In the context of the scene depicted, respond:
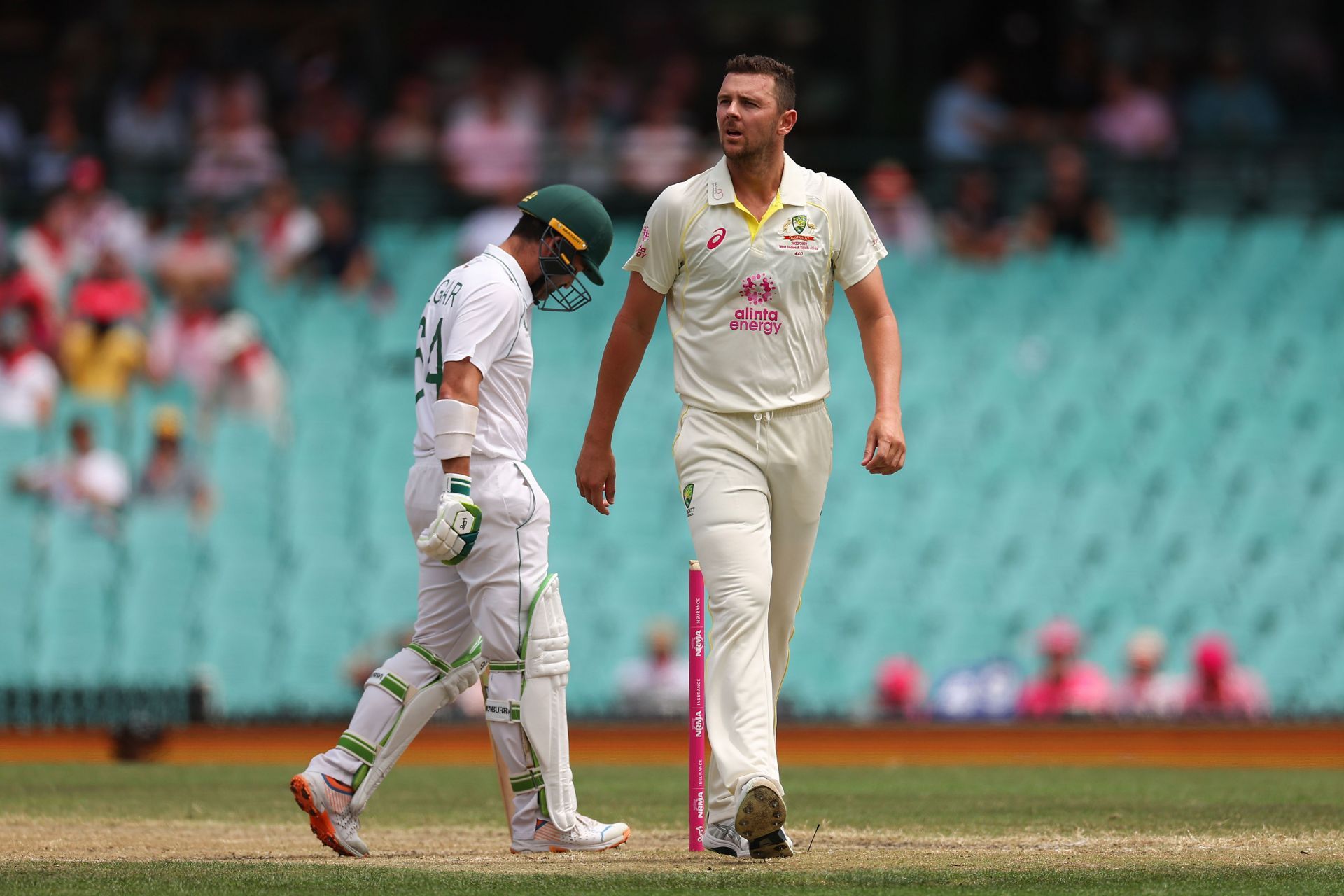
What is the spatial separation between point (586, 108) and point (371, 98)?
102 inches

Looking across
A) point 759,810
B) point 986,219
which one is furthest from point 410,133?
point 759,810

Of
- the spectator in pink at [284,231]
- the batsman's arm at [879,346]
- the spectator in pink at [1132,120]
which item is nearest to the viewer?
the batsman's arm at [879,346]

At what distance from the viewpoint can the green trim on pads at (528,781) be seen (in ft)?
21.7

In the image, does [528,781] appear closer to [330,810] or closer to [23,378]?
[330,810]

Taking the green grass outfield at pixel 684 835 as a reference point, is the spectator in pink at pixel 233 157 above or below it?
above

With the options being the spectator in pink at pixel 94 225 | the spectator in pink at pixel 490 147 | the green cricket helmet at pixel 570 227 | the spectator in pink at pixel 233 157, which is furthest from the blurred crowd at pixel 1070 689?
the spectator in pink at pixel 94 225

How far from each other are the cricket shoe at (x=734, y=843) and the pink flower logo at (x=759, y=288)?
165 cm

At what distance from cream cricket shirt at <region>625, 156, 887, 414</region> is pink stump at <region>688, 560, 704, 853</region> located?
0.59 m

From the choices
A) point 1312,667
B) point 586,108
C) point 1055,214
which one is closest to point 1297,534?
point 1312,667

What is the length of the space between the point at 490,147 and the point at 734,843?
1127 centimetres

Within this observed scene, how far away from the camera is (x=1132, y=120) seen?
56.1 feet

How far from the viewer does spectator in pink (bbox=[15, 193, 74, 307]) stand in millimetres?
16203

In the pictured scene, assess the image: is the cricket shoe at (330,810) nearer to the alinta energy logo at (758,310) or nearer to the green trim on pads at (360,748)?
the green trim on pads at (360,748)

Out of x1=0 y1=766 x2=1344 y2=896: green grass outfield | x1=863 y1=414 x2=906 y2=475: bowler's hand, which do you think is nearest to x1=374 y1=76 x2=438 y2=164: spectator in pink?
x1=0 y1=766 x2=1344 y2=896: green grass outfield
